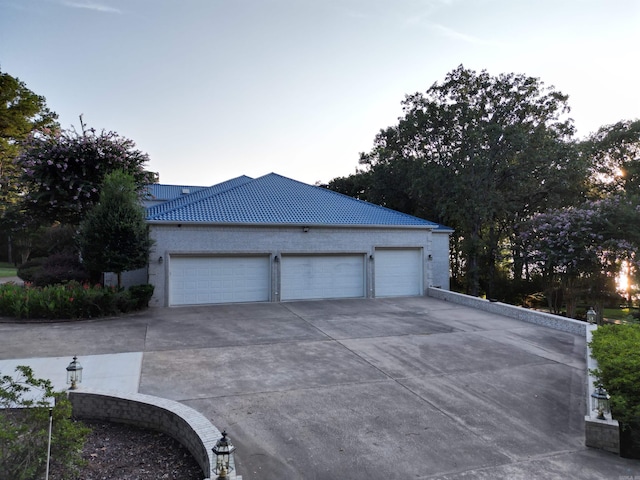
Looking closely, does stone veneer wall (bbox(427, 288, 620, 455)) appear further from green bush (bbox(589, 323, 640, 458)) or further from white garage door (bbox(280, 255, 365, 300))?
white garage door (bbox(280, 255, 365, 300))

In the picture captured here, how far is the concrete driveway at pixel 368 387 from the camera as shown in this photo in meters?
4.42

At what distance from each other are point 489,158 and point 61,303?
19.9 meters

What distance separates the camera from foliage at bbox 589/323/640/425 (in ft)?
16.2

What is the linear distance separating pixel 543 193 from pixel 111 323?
72.8 feet

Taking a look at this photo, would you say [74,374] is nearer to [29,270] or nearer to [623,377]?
[623,377]

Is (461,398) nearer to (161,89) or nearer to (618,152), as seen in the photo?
(161,89)

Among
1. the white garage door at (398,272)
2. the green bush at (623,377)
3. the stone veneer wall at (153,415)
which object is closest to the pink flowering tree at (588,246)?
the white garage door at (398,272)

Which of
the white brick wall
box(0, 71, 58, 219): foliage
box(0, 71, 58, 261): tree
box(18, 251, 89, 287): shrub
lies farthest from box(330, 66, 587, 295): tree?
box(0, 71, 58, 219): foliage

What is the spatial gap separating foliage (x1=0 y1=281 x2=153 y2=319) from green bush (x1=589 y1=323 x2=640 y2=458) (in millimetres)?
12395

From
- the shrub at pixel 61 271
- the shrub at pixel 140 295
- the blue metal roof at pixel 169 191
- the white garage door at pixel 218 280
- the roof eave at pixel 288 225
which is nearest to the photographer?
the shrub at pixel 140 295

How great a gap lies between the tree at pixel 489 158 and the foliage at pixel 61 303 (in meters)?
16.3

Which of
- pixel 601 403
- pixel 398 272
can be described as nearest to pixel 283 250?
pixel 398 272

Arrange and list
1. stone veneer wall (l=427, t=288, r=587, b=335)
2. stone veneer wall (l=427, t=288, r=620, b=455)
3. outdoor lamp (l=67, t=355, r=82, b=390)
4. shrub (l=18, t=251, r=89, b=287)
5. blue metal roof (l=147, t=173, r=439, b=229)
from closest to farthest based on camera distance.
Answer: stone veneer wall (l=427, t=288, r=620, b=455) < outdoor lamp (l=67, t=355, r=82, b=390) < stone veneer wall (l=427, t=288, r=587, b=335) < blue metal roof (l=147, t=173, r=439, b=229) < shrub (l=18, t=251, r=89, b=287)

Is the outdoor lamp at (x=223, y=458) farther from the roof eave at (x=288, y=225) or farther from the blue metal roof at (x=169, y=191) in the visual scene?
the blue metal roof at (x=169, y=191)
